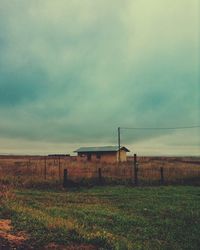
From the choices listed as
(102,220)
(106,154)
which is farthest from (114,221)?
(106,154)

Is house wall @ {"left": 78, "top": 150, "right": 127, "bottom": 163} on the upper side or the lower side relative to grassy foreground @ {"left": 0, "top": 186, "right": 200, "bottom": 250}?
upper

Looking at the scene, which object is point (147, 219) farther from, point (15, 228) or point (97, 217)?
point (15, 228)

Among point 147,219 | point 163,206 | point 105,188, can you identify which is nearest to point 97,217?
point 147,219

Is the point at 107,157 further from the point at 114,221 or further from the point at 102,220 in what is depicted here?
the point at 102,220

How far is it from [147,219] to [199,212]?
2402 mm

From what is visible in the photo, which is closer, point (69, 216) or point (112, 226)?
point (112, 226)

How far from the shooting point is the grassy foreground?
8.54 m

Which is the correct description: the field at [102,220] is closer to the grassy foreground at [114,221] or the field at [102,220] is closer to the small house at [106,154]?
the grassy foreground at [114,221]

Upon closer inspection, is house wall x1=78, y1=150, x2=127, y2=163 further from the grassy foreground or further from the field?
the grassy foreground

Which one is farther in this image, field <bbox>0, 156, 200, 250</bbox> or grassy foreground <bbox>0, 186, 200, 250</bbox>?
grassy foreground <bbox>0, 186, 200, 250</bbox>

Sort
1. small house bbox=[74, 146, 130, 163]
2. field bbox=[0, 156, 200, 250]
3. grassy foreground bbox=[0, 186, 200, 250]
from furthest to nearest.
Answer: small house bbox=[74, 146, 130, 163]
grassy foreground bbox=[0, 186, 200, 250]
field bbox=[0, 156, 200, 250]

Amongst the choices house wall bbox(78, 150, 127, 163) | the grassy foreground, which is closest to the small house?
house wall bbox(78, 150, 127, 163)

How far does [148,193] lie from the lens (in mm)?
19297

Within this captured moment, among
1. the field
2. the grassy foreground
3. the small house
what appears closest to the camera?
the field
